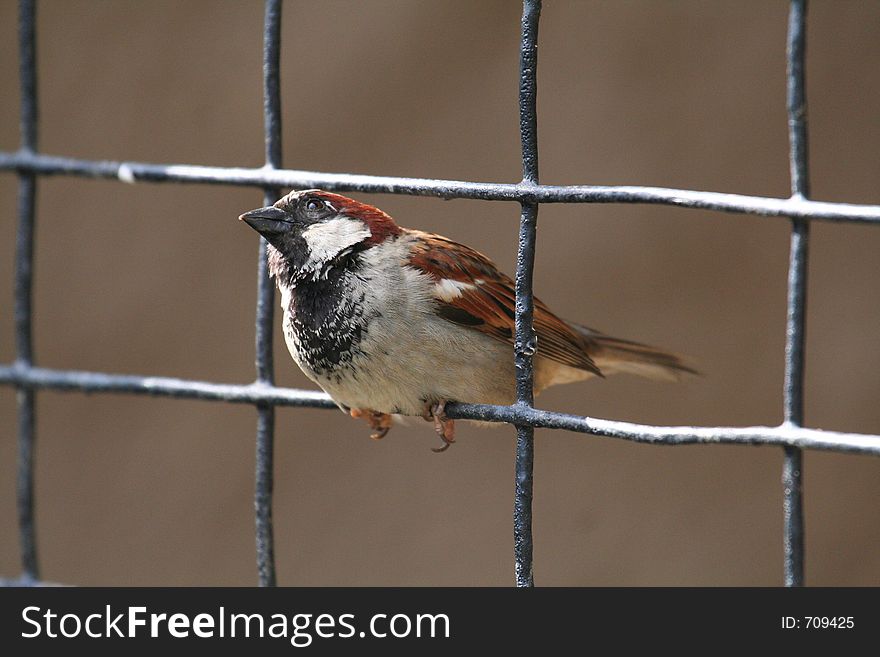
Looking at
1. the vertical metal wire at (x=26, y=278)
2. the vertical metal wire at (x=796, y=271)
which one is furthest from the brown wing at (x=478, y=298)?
the vertical metal wire at (x=26, y=278)

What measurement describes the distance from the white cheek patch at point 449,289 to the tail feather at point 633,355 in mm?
378

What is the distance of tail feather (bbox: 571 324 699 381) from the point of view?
7.32 feet

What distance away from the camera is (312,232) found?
72.9 inches

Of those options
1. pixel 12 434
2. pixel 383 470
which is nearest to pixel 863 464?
pixel 383 470

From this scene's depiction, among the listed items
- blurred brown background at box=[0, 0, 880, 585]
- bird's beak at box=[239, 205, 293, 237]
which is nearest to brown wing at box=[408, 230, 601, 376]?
bird's beak at box=[239, 205, 293, 237]

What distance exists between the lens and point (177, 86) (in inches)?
117

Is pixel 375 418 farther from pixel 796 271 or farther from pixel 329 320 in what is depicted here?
pixel 796 271

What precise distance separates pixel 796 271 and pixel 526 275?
36 cm

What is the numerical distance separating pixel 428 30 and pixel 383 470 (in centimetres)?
118

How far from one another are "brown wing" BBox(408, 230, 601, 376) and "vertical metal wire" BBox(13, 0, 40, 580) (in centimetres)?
68

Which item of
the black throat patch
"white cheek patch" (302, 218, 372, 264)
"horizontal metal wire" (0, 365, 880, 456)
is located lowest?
"horizontal metal wire" (0, 365, 880, 456)

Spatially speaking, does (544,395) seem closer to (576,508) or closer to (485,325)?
(576,508)

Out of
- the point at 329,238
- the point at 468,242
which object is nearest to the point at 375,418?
the point at 329,238

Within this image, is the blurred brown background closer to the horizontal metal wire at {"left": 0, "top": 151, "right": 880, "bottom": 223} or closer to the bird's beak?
the horizontal metal wire at {"left": 0, "top": 151, "right": 880, "bottom": 223}
